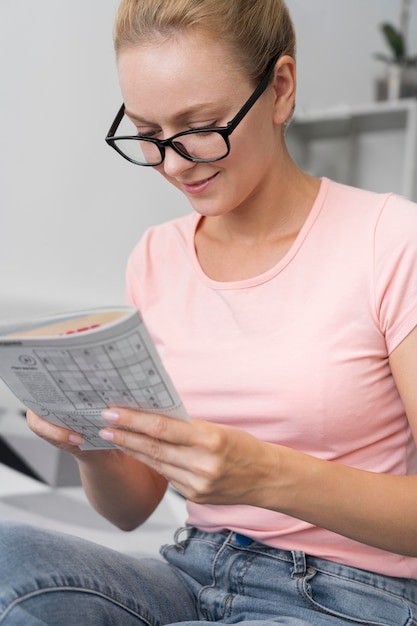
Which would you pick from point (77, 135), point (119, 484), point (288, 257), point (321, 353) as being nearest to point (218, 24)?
point (288, 257)

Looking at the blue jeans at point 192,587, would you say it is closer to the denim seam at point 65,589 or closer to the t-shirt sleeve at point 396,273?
the denim seam at point 65,589

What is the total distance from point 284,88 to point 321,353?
0.34 meters

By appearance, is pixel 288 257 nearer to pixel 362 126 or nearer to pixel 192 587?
pixel 192 587

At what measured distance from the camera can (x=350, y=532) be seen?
897 mm

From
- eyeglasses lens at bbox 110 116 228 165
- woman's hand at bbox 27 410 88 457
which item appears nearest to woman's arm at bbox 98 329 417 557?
woman's hand at bbox 27 410 88 457

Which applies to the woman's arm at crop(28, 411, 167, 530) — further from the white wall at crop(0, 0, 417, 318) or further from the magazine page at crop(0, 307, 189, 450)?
the white wall at crop(0, 0, 417, 318)

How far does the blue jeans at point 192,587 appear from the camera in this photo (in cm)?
84

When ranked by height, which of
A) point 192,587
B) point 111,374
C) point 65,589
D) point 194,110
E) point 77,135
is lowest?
point 192,587

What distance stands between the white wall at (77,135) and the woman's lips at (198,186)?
6.45 ft

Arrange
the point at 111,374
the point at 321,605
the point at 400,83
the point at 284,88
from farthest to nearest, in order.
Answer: the point at 400,83 → the point at 284,88 → the point at 321,605 → the point at 111,374

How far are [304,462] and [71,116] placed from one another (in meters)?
2.35

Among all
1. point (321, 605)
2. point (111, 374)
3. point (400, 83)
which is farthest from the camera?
point (400, 83)

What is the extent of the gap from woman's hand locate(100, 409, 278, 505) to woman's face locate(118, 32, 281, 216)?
1.09ft

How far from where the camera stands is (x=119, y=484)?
111cm
